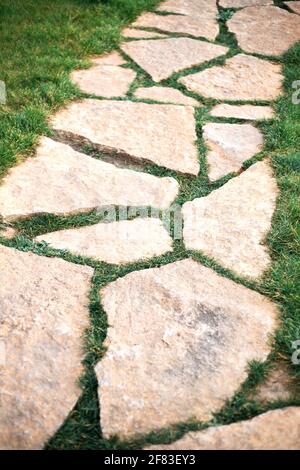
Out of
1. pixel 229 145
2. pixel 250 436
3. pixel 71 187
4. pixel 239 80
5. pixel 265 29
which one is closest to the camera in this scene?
pixel 250 436

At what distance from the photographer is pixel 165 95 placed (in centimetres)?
339

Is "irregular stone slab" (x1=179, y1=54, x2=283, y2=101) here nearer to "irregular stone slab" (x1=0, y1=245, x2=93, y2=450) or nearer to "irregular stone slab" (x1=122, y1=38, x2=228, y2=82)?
"irregular stone slab" (x1=122, y1=38, x2=228, y2=82)

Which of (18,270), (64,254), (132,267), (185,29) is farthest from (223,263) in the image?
(185,29)

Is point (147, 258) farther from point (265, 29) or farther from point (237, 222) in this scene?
point (265, 29)

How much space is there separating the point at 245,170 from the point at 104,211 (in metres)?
0.89

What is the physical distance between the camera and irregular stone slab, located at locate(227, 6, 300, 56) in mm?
4084

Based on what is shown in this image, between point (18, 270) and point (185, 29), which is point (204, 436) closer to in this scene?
point (18, 270)

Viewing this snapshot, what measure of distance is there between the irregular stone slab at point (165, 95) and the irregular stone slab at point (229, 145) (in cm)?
35

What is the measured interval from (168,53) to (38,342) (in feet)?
9.38

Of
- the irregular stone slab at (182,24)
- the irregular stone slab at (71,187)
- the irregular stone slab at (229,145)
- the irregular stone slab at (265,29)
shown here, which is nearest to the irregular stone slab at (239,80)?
the irregular stone slab at (265,29)

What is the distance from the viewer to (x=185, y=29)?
170 inches

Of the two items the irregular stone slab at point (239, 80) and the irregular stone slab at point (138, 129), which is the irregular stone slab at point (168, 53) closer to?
the irregular stone slab at point (239, 80)

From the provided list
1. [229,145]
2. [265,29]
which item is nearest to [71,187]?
[229,145]

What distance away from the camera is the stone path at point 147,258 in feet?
5.39
